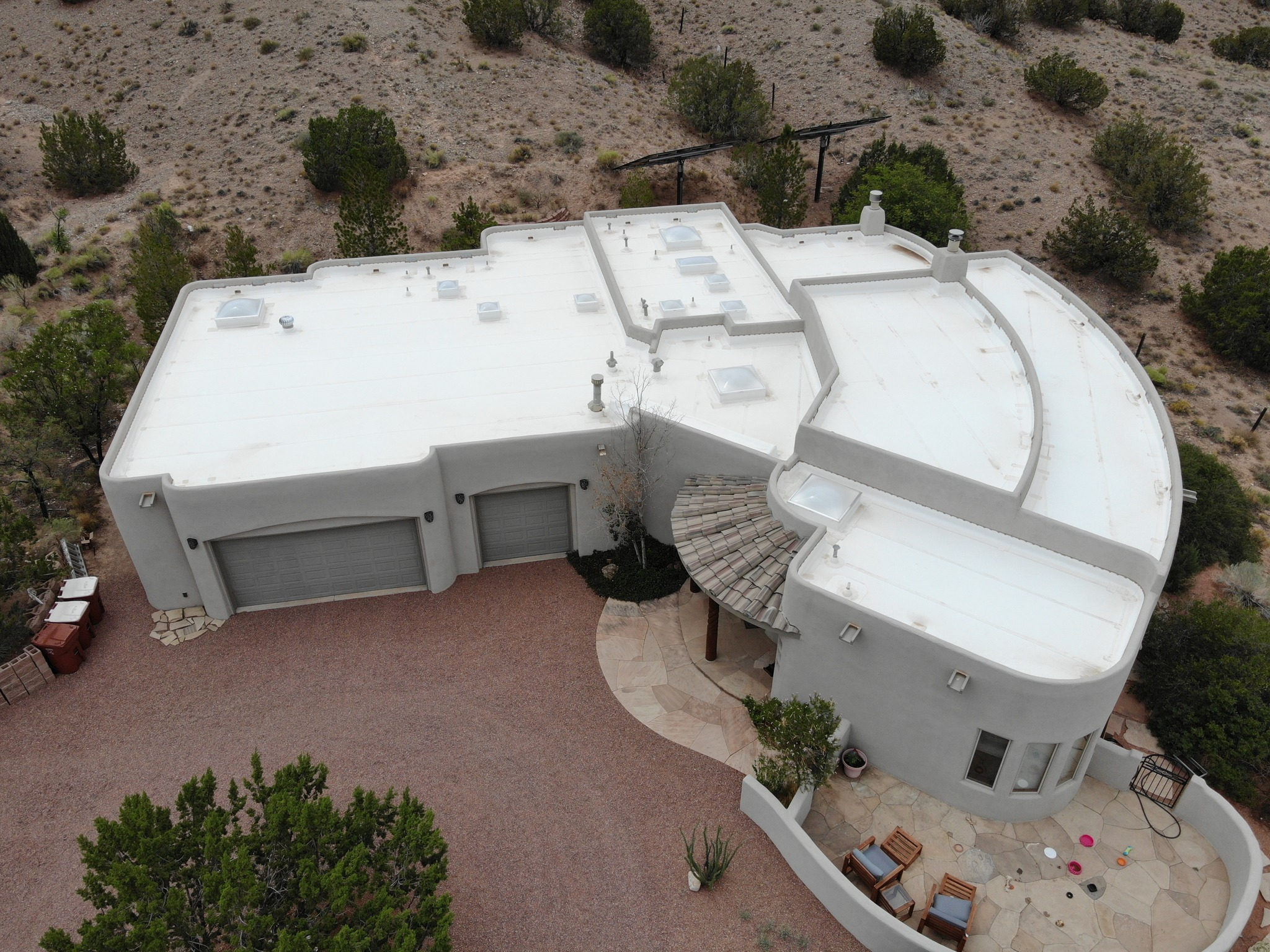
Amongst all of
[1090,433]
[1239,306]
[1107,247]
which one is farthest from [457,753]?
[1107,247]

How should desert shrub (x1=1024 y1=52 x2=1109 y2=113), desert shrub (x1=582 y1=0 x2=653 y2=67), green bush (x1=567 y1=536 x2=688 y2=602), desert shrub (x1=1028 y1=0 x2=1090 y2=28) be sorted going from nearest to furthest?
green bush (x1=567 y1=536 x2=688 y2=602)
desert shrub (x1=1024 y1=52 x2=1109 y2=113)
desert shrub (x1=582 y1=0 x2=653 y2=67)
desert shrub (x1=1028 y1=0 x2=1090 y2=28)

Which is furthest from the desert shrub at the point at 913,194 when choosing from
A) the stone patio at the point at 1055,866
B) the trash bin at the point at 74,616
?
the trash bin at the point at 74,616

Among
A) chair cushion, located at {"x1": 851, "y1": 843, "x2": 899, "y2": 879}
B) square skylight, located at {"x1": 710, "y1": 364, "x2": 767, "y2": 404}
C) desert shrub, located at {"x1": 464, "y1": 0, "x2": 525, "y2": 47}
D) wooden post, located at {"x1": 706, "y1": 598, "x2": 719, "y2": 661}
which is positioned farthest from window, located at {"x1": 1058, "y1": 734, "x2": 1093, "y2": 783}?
desert shrub, located at {"x1": 464, "y1": 0, "x2": 525, "y2": 47}

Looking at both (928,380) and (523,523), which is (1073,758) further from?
(523,523)

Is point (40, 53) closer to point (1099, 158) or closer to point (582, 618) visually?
point (582, 618)

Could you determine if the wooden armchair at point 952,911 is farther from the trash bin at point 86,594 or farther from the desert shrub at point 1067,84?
the desert shrub at point 1067,84

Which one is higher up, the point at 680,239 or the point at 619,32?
the point at 619,32

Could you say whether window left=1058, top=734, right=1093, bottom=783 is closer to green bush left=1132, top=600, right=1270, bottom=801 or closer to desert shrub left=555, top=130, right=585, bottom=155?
green bush left=1132, top=600, right=1270, bottom=801

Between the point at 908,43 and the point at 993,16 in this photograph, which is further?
the point at 993,16
